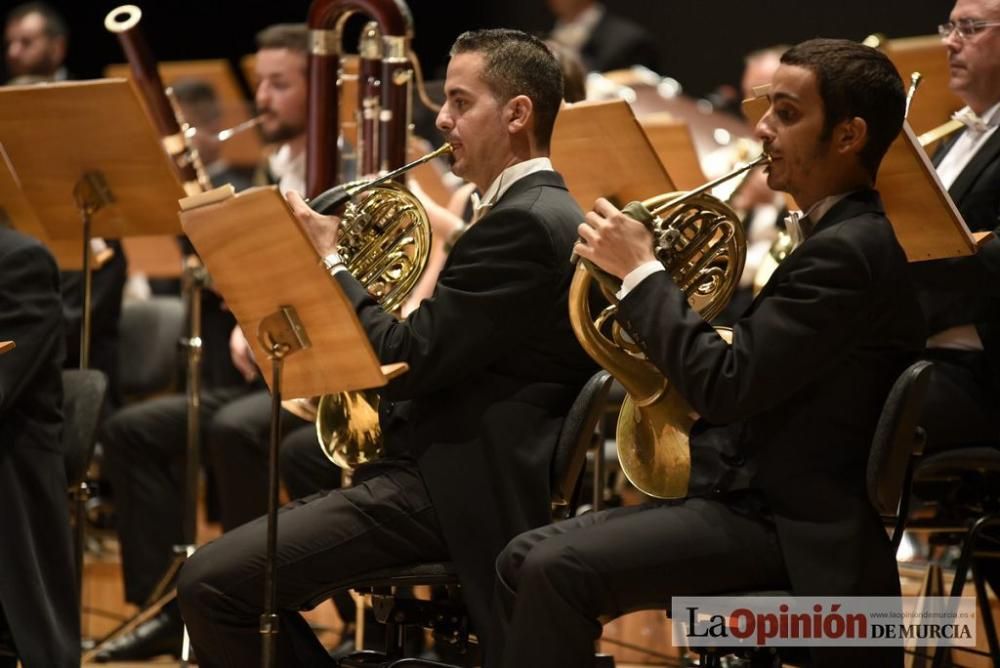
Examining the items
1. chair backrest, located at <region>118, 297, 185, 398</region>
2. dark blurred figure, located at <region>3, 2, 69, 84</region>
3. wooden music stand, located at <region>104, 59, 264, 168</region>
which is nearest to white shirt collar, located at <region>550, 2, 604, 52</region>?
wooden music stand, located at <region>104, 59, 264, 168</region>

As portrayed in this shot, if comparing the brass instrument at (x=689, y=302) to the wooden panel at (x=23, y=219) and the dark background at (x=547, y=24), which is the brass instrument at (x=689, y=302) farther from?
the dark background at (x=547, y=24)

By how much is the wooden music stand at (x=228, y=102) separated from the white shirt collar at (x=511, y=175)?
4.01m

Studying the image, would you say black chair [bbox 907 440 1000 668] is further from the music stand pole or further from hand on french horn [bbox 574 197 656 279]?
the music stand pole

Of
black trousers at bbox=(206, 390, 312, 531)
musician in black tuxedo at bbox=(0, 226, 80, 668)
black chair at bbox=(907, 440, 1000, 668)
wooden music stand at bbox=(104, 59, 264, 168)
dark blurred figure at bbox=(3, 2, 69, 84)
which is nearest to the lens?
black chair at bbox=(907, 440, 1000, 668)

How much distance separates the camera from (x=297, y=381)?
272 cm

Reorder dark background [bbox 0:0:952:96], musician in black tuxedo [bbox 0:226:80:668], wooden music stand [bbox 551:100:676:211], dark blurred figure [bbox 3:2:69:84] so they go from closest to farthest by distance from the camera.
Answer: musician in black tuxedo [bbox 0:226:80:668], wooden music stand [bbox 551:100:676:211], dark blurred figure [bbox 3:2:69:84], dark background [bbox 0:0:952:96]

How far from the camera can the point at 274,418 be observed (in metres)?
2.62

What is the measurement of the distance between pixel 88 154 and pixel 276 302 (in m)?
1.24

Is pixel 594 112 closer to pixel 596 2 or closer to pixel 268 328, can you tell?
pixel 268 328

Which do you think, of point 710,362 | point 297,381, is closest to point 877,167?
point 710,362

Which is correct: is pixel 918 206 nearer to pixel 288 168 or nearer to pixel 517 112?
pixel 517 112

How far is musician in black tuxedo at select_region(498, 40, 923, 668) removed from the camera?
238 centimetres

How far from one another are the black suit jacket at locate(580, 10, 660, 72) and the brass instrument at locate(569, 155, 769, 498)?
439cm

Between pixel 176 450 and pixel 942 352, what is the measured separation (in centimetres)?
253
